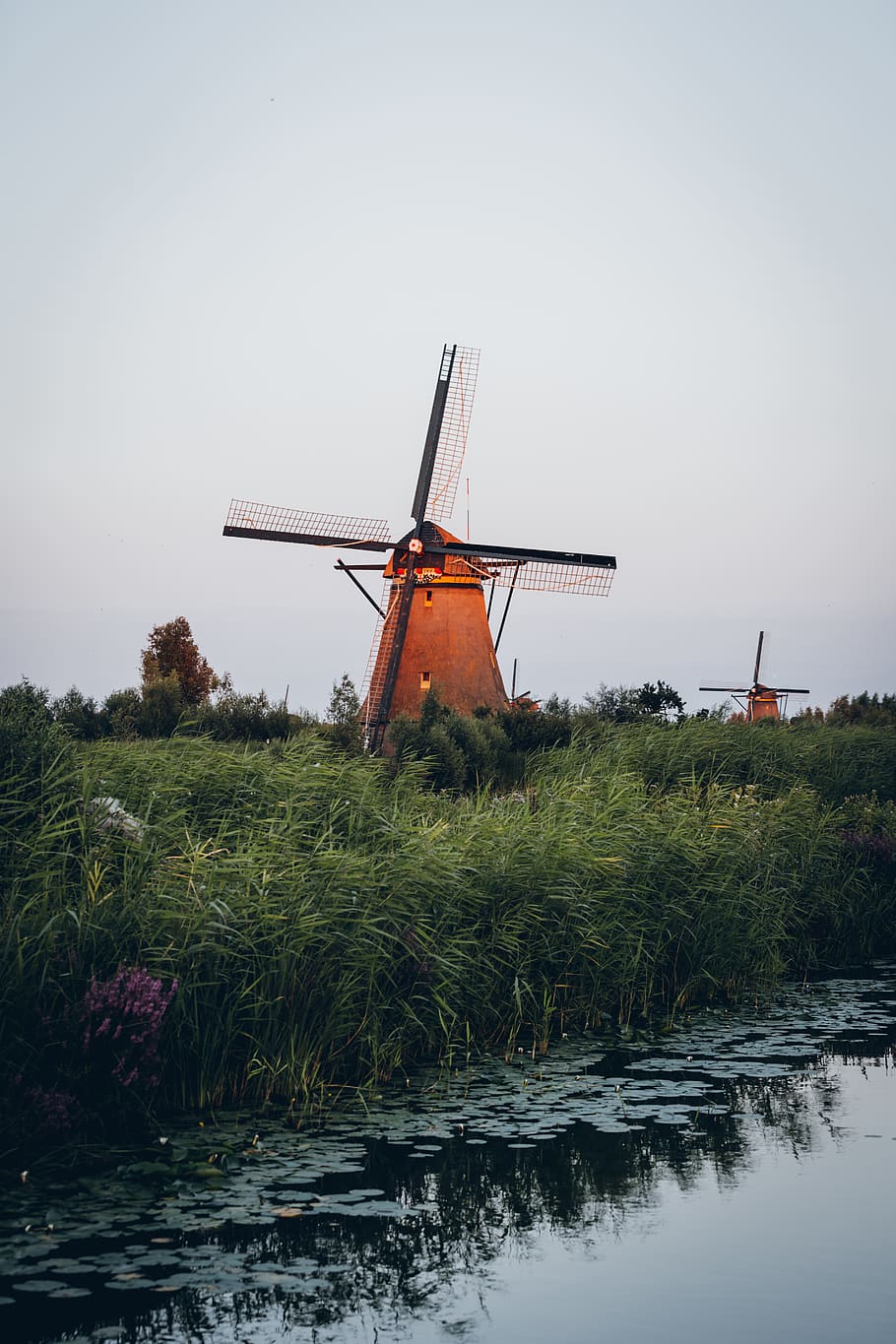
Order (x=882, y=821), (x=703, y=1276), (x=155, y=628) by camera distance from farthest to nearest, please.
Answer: (x=155, y=628) → (x=882, y=821) → (x=703, y=1276)

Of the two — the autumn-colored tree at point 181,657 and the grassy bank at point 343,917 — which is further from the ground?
the autumn-colored tree at point 181,657

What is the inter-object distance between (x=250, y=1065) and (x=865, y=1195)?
11.5ft

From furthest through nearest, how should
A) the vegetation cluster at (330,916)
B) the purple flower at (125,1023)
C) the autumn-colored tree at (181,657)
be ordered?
the autumn-colored tree at (181,657) → the vegetation cluster at (330,916) → the purple flower at (125,1023)

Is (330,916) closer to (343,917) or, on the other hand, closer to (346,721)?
(343,917)

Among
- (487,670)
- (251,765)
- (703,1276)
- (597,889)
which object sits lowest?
(703,1276)

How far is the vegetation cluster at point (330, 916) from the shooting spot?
23.5 feet

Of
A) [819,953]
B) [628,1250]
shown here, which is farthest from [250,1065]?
[819,953]

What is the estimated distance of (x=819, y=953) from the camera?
13.7 metres

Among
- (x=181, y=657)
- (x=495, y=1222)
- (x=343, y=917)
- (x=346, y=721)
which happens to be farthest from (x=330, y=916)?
(x=181, y=657)

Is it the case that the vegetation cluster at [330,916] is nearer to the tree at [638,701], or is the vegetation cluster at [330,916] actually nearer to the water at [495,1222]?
the water at [495,1222]

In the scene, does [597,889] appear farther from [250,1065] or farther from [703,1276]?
[703,1276]

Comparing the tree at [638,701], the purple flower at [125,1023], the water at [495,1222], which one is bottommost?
the water at [495,1222]

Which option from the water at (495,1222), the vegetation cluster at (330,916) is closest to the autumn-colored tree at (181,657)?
the vegetation cluster at (330,916)

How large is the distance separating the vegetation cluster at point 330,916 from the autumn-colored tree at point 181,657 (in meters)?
32.8
